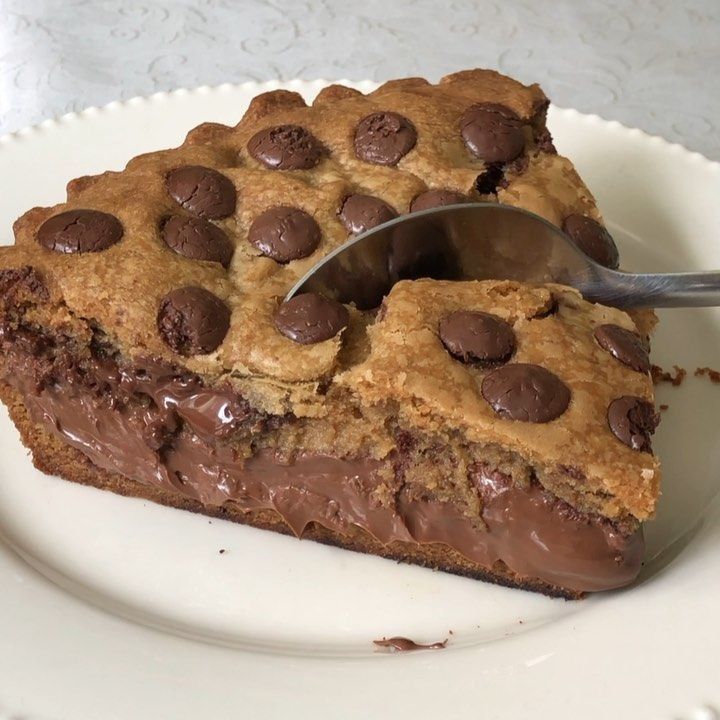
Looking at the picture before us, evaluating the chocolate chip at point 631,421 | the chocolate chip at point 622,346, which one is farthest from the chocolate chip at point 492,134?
the chocolate chip at point 631,421

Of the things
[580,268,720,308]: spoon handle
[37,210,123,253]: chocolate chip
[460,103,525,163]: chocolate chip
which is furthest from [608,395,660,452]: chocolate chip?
[37,210,123,253]: chocolate chip

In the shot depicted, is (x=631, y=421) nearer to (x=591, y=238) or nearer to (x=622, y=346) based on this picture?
(x=622, y=346)

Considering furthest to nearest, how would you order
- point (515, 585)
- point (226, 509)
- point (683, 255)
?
1. point (683, 255)
2. point (226, 509)
3. point (515, 585)

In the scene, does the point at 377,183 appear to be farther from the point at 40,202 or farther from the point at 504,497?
the point at 40,202

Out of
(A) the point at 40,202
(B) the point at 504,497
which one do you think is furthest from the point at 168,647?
(A) the point at 40,202

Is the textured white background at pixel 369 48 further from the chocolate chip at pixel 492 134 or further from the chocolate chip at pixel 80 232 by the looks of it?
the chocolate chip at pixel 80 232

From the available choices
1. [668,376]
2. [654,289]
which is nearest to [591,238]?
[654,289]

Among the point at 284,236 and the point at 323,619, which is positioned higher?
the point at 284,236
